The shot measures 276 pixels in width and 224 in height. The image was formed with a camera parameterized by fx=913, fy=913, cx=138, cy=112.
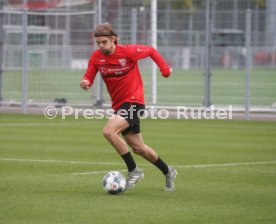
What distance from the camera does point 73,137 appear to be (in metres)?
19.5

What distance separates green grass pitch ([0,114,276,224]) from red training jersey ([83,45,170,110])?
1.25 metres

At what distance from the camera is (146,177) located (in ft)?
43.8

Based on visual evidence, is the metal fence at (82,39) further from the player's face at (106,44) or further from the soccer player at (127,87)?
the player's face at (106,44)

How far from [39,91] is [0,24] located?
2.61m

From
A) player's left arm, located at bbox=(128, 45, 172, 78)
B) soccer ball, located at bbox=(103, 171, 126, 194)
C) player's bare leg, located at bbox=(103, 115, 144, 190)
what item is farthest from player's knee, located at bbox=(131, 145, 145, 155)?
player's left arm, located at bbox=(128, 45, 172, 78)

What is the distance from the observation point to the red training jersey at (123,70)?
1188 cm

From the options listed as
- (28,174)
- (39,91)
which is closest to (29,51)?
(39,91)

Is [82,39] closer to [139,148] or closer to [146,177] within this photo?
[146,177]

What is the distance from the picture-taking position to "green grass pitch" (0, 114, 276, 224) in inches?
388

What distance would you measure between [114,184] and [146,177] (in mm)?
1960

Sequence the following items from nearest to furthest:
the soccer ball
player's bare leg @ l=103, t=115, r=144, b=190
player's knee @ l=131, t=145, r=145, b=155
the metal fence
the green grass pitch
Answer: the green grass pitch → the soccer ball → player's bare leg @ l=103, t=115, r=144, b=190 → player's knee @ l=131, t=145, r=145, b=155 → the metal fence

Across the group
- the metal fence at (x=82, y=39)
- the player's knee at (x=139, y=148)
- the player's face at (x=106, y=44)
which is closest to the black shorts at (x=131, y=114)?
the player's knee at (x=139, y=148)

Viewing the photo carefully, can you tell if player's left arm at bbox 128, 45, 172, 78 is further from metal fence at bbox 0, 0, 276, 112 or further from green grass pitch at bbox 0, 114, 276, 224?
metal fence at bbox 0, 0, 276, 112

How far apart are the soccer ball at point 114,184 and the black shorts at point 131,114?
67 cm
